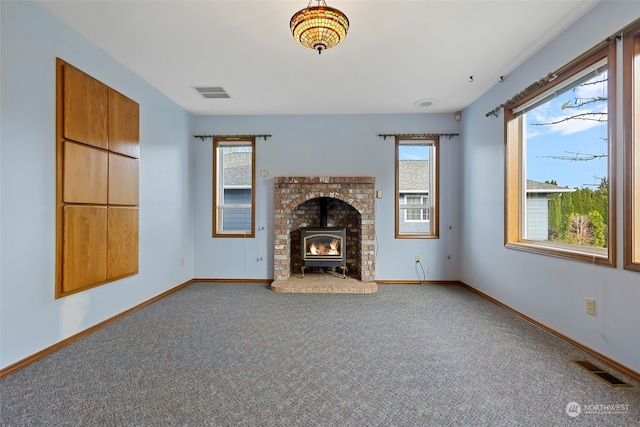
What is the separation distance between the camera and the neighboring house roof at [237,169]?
4500 mm

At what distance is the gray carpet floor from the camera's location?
1483 mm

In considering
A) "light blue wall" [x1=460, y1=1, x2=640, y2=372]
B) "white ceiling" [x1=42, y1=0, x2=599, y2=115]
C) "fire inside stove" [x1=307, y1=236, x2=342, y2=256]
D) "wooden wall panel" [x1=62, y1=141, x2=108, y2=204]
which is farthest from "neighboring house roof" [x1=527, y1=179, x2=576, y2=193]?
"wooden wall panel" [x1=62, y1=141, x2=108, y2=204]

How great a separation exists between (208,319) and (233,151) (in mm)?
2696

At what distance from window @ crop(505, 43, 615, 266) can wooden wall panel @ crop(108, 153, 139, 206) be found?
164 inches

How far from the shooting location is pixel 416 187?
→ 14.4 ft

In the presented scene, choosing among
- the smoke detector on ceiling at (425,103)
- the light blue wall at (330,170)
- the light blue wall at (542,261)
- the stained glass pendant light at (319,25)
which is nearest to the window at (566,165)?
the light blue wall at (542,261)

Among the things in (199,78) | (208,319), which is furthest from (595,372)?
(199,78)

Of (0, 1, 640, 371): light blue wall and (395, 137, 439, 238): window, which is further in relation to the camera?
(395, 137, 439, 238): window

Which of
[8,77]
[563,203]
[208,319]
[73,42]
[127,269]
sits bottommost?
[208,319]

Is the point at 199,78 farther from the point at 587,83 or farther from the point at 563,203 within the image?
the point at 563,203

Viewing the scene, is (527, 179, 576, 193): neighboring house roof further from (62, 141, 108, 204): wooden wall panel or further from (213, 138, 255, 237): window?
(62, 141, 108, 204): wooden wall panel

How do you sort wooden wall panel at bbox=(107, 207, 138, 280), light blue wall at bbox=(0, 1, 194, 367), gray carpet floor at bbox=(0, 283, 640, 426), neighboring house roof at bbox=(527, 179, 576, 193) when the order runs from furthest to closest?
wooden wall panel at bbox=(107, 207, 138, 280)
neighboring house roof at bbox=(527, 179, 576, 193)
light blue wall at bbox=(0, 1, 194, 367)
gray carpet floor at bbox=(0, 283, 640, 426)

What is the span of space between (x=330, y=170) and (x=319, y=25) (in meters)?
2.64

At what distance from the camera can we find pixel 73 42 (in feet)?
7.77
